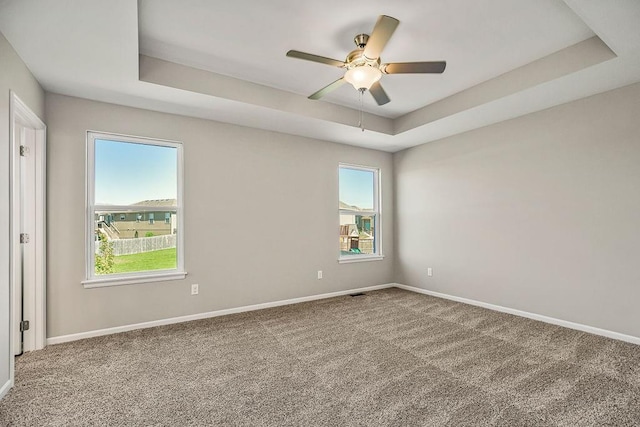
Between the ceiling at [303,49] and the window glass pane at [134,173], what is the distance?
50cm

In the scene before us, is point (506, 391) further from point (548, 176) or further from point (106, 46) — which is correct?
point (106, 46)

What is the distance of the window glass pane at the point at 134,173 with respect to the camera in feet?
10.9

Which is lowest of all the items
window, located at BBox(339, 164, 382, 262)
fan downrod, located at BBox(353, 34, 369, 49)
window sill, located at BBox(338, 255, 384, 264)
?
window sill, located at BBox(338, 255, 384, 264)

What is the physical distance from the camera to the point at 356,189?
5.30 metres

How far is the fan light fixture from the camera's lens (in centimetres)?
247

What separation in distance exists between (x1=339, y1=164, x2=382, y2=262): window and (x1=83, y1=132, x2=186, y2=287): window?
8.17ft

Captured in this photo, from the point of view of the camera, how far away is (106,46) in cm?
234

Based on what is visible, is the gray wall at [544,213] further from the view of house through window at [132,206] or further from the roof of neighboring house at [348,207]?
the view of house through window at [132,206]

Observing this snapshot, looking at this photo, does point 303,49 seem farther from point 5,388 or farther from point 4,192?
point 5,388

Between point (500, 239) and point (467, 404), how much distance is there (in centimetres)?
264

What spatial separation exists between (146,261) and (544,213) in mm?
4640

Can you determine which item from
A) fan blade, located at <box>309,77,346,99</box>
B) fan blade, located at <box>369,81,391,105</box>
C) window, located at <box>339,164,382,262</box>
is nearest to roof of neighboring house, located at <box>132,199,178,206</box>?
fan blade, located at <box>309,77,346,99</box>

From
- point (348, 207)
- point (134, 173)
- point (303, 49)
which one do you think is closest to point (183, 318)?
point (134, 173)

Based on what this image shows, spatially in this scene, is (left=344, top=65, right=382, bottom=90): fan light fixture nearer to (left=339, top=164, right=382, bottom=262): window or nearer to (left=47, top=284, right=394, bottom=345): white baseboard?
(left=339, top=164, right=382, bottom=262): window
